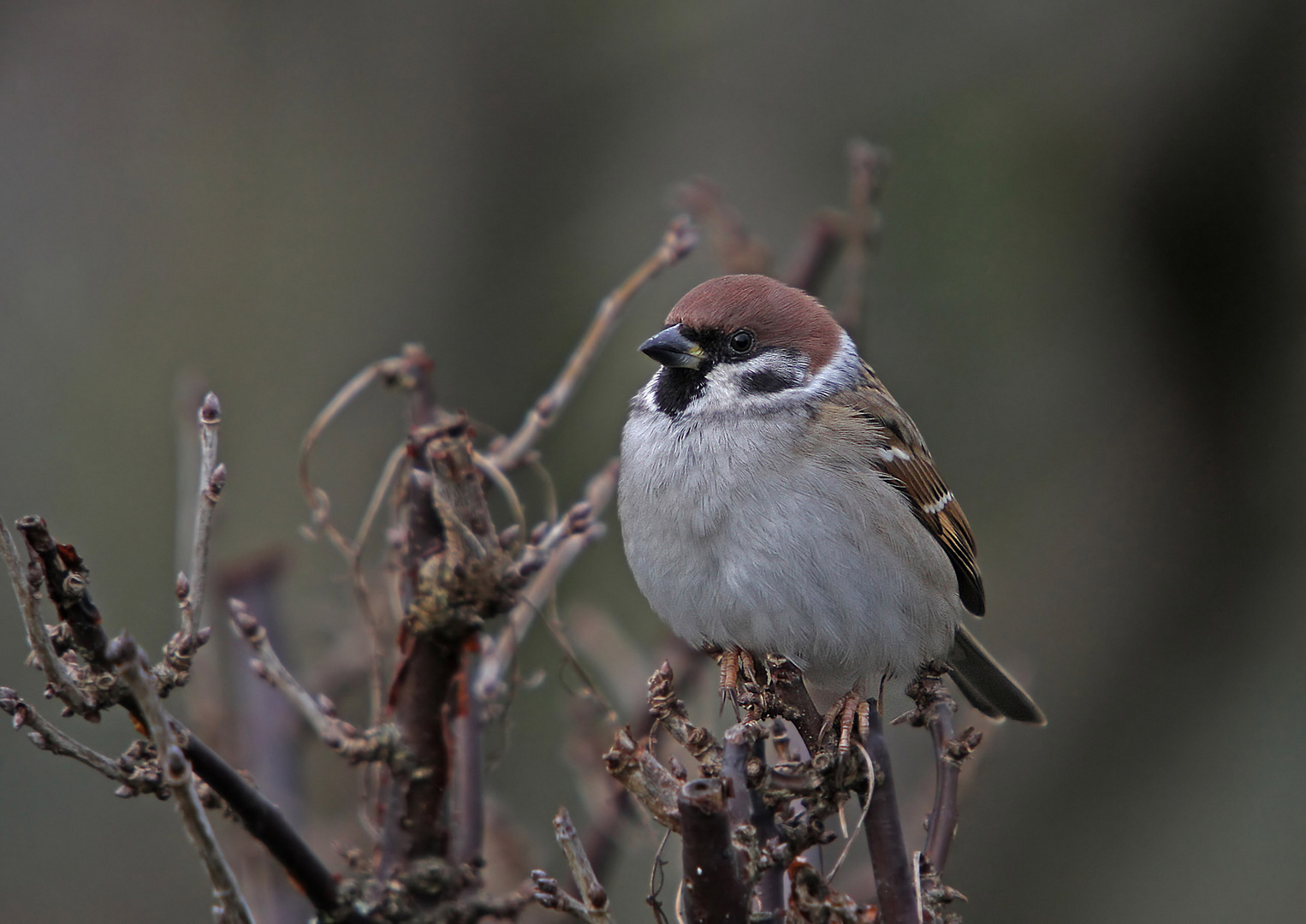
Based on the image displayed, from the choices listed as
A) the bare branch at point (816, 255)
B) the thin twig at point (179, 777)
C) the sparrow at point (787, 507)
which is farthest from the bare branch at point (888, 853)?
the bare branch at point (816, 255)

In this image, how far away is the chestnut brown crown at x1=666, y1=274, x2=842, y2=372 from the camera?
2838 mm

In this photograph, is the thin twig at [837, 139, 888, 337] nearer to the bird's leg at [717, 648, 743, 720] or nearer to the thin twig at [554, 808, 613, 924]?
the bird's leg at [717, 648, 743, 720]

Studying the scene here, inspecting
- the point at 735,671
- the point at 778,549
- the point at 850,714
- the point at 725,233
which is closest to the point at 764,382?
the point at 778,549

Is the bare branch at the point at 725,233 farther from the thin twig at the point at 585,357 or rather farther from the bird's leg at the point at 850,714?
the bird's leg at the point at 850,714

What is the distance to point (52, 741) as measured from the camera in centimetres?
154

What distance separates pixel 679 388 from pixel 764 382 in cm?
22

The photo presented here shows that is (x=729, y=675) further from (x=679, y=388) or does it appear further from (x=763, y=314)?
(x=763, y=314)

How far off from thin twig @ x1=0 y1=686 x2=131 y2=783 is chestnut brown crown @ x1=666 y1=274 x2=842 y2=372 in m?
1.69

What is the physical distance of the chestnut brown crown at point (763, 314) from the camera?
2.84m

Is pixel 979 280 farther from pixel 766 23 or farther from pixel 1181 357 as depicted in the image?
pixel 766 23

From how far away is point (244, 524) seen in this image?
5.42 meters

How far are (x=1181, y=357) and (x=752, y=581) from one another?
356 centimetres

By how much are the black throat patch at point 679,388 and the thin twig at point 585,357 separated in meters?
0.40

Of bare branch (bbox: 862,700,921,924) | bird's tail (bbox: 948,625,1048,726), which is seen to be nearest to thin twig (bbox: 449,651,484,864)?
bare branch (bbox: 862,700,921,924)
